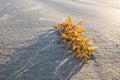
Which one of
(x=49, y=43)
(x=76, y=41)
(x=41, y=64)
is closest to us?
(x=41, y=64)

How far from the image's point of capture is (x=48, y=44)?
3572 mm

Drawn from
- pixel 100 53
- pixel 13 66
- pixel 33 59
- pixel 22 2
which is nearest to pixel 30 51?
pixel 33 59

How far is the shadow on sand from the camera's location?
9.07ft

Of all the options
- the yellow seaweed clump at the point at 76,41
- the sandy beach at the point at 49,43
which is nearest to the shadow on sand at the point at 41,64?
the sandy beach at the point at 49,43

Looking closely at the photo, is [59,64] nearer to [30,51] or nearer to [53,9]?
[30,51]

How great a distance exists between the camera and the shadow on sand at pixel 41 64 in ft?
9.07

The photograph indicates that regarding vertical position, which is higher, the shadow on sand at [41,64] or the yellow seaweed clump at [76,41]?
the yellow seaweed clump at [76,41]

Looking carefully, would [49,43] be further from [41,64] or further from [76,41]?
[41,64]

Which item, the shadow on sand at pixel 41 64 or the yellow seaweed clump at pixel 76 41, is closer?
the shadow on sand at pixel 41 64

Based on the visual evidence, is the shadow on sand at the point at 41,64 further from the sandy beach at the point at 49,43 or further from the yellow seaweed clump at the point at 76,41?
the yellow seaweed clump at the point at 76,41

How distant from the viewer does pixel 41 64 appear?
3010mm

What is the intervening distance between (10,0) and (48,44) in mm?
3014

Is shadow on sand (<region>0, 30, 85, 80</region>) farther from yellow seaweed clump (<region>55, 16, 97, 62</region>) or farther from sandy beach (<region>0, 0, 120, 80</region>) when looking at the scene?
yellow seaweed clump (<region>55, 16, 97, 62</region>)

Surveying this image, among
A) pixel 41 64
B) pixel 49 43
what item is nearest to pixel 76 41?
pixel 49 43
